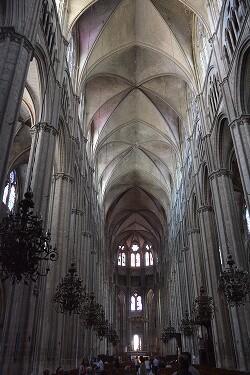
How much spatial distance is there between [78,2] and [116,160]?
18890 millimetres

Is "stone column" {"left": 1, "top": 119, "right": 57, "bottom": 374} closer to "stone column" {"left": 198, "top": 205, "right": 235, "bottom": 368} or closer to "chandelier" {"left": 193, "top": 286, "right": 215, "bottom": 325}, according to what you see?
"chandelier" {"left": 193, "top": 286, "right": 215, "bottom": 325}

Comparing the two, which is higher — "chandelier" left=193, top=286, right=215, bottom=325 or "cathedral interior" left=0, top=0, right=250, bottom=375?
"cathedral interior" left=0, top=0, right=250, bottom=375

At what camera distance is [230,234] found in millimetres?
16078

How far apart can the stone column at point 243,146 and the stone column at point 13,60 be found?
344 inches

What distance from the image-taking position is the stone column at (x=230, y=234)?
14070 mm

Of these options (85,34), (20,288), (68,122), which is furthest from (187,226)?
(20,288)

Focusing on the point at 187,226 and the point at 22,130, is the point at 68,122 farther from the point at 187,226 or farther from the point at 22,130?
the point at 187,226

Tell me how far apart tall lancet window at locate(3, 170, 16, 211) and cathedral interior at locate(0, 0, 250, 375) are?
9 cm

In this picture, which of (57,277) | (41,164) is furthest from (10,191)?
(41,164)

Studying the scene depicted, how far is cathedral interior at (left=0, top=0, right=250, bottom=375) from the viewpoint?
34.7 ft

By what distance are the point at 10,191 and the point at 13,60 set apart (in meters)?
15.9

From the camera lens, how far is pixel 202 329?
22.0 meters

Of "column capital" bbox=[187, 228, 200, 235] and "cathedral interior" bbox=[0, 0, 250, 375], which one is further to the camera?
"column capital" bbox=[187, 228, 200, 235]

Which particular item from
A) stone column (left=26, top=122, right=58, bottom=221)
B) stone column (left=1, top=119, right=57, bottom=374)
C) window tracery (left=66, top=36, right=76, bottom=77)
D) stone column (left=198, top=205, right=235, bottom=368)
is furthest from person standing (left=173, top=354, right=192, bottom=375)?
window tracery (left=66, top=36, right=76, bottom=77)
